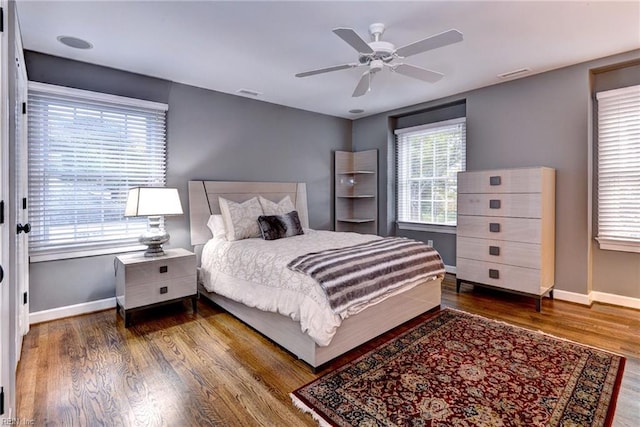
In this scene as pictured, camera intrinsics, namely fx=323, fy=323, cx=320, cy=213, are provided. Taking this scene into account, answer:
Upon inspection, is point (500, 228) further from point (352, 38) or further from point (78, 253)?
point (78, 253)

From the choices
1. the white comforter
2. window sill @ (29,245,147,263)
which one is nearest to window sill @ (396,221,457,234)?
the white comforter

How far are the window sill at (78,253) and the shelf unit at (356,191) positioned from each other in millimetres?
Answer: 3186

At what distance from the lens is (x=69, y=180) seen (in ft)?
10.3

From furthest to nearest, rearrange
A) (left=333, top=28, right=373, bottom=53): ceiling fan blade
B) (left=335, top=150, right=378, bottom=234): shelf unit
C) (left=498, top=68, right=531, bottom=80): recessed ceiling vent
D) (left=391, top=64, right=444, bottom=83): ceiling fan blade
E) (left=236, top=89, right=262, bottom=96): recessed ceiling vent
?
(left=335, top=150, right=378, bottom=234): shelf unit < (left=236, top=89, right=262, bottom=96): recessed ceiling vent < (left=498, top=68, right=531, bottom=80): recessed ceiling vent < (left=391, top=64, right=444, bottom=83): ceiling fan blade < (left=333, top=28, right=373, bottom=53): ceiling fan blade

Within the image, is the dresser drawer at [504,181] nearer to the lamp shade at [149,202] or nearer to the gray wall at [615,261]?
the gray wall at [615,261]

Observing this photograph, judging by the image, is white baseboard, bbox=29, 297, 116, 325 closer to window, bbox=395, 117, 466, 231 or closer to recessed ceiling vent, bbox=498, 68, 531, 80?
window, bbox=395, 117, 466, 231

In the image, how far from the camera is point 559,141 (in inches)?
141

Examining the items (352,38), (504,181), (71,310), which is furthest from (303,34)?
(71,310)

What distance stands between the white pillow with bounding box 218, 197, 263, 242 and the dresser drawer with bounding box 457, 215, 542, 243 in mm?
2478

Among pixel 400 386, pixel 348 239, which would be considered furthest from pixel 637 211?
pixel 400 386

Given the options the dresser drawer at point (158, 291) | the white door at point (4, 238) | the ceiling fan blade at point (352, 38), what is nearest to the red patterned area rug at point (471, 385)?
the white door at point (4, 238)

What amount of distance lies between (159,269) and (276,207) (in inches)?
61.8

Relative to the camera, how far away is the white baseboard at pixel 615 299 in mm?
3289

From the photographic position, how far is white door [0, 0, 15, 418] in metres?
1.33
